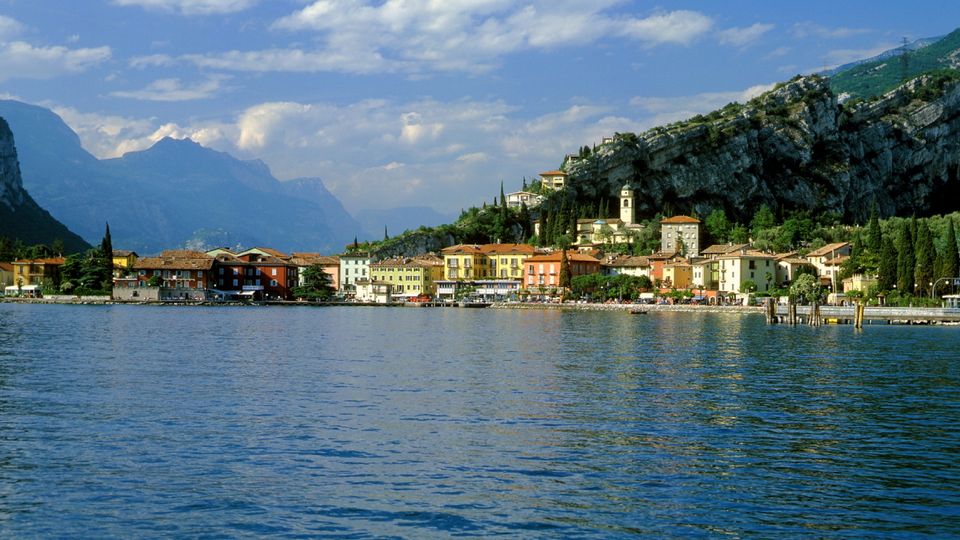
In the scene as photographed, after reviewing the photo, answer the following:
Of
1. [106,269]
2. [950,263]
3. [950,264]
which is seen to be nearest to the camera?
[950,264]

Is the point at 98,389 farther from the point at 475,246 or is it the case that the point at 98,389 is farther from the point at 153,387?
the point at 475,246

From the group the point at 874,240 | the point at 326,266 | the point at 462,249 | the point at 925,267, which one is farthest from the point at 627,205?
the point at 925,267

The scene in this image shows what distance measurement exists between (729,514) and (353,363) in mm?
26783

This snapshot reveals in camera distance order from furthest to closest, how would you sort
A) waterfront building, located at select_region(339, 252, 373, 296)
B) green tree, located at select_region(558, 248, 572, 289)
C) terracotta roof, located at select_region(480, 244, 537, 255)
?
waterfront building, located at select_region(339, 252, 373, 296) → terracotta roof, located at select_region(480, 244, 537, 255) → green tree, located at select_region(558, 248, 572, 289)

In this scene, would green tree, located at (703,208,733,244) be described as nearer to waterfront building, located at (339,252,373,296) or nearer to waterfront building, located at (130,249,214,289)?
waterfront building, located at (339,252,373,296)

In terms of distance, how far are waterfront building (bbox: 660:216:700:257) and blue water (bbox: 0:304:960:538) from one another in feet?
322

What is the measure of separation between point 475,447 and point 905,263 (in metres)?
81.9

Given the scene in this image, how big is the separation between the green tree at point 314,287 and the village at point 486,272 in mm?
1445

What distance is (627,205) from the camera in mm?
159625

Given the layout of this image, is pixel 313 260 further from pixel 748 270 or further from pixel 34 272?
pixel 748 270

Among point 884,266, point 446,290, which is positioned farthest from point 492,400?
point 446,290

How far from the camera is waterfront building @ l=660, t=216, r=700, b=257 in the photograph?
141250mm

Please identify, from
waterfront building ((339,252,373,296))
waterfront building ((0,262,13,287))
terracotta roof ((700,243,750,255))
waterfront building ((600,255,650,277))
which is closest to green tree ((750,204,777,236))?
terracotta roof ((700,243,750,255))

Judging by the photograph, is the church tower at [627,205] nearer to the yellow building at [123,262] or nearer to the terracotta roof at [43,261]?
the yellow building at [123,262]
